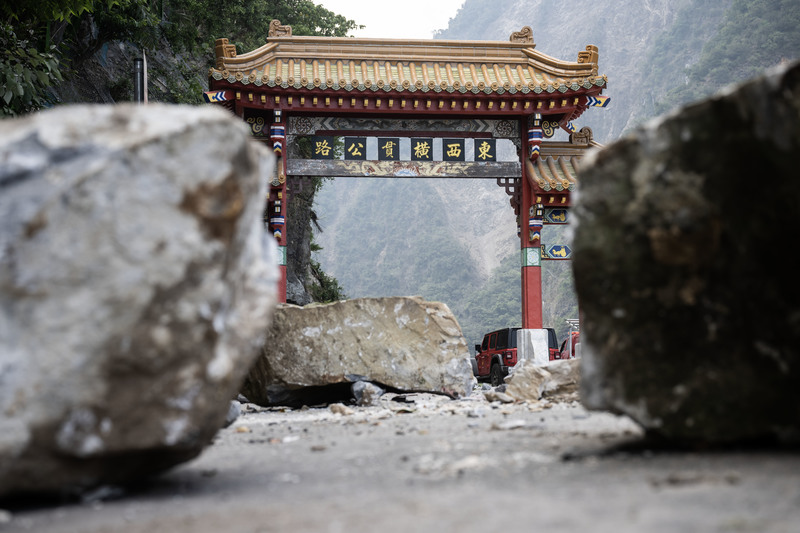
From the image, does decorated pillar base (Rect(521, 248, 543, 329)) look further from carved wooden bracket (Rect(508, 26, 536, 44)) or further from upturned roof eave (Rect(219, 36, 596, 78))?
carved wooden bracket (Rect(508, 26, 536, 44))

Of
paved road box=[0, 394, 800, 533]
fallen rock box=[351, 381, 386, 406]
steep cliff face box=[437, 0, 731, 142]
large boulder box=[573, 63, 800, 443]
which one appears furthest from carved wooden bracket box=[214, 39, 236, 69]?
steep cliff face box=[437, 0, 731, 142]

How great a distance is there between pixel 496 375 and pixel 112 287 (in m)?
13.4

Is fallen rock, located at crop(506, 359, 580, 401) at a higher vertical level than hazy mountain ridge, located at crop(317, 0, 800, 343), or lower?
lower

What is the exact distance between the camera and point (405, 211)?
67.9 meters

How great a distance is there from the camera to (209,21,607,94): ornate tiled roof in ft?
40.5

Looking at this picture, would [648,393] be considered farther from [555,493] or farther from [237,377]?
[237,377]

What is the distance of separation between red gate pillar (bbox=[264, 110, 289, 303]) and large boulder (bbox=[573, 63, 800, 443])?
29.5ft

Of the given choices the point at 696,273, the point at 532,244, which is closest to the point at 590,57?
the point at 532,244

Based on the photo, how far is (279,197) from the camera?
40.3 ft

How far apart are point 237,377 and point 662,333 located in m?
1.92

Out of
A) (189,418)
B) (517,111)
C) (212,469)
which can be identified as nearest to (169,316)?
(189,418)

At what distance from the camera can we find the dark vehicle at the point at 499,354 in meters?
15.2

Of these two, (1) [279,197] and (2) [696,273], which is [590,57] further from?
(2) [696,273]

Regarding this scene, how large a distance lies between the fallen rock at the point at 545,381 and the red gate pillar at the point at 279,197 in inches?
198
